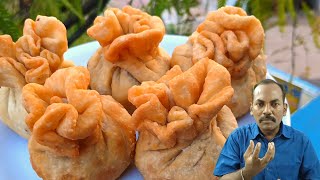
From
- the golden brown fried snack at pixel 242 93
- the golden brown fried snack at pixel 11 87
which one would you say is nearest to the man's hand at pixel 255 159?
the golden brown fried snack at pixel 242 93

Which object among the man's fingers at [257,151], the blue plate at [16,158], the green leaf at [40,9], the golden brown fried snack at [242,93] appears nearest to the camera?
Answer: the man's fingers at [257,151]

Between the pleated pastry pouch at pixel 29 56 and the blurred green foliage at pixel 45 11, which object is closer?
the pleated pastry pouch at pixel 29 56

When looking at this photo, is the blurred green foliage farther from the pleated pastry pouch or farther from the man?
the man

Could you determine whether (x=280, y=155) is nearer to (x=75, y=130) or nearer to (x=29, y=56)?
(x=75, y=130)

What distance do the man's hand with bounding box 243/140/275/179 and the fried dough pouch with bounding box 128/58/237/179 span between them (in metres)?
0.26

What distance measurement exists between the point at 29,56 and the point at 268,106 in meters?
0.76

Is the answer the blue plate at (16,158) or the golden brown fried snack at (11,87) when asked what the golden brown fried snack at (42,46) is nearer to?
the golden brown fried snack at (11,87)

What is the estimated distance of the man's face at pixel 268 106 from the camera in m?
0.74

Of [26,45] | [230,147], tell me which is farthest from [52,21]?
[230,147]

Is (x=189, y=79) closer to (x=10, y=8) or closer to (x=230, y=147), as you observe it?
(x=230, y=147)

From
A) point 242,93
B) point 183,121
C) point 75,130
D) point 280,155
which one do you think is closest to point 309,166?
point 280,155

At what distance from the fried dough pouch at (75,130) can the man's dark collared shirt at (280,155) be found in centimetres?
35

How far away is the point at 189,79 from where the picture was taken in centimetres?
101

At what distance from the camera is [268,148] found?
0.71 meters
